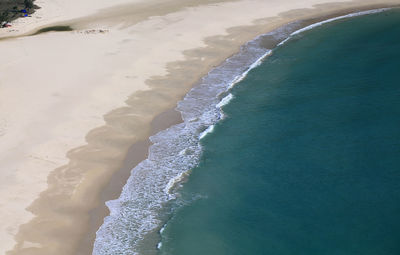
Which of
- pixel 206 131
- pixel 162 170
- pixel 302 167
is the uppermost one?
pixel 206 131

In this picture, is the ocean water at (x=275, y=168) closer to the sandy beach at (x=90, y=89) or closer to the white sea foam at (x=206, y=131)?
the white sea foam at (x=206, y=131)

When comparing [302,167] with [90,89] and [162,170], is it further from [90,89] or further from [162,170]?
[90,89]

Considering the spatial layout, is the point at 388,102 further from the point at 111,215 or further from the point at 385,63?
the point at 111,215

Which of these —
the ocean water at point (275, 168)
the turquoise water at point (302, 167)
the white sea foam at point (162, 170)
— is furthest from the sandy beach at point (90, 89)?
the turquoise water at point (302, 167)

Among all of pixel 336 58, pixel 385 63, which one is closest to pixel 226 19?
pixel 336 58

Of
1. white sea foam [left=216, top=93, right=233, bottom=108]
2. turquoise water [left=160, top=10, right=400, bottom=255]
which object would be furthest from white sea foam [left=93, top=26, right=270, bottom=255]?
turquoise water [left=160, top=10, right=400, bottom=255]

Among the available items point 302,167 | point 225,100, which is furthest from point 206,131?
point 302,167

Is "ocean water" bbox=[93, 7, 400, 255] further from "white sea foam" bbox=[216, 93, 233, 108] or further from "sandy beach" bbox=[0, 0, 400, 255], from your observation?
"sandy beach" bbox=[0, 0, 400, 255]
